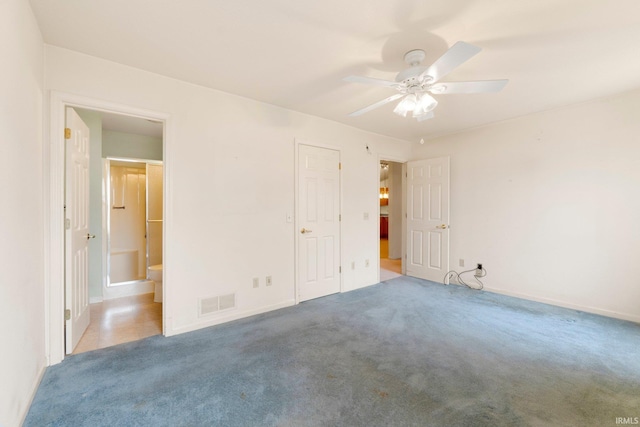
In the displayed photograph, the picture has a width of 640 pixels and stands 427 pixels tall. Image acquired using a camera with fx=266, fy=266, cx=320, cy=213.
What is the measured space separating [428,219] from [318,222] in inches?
82.4

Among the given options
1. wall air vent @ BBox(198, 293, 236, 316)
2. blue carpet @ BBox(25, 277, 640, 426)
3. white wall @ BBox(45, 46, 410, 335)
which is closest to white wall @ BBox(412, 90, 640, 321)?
blue carpet @ BBox(25, 277, 640, 426)

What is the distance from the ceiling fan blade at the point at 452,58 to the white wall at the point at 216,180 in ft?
6.33

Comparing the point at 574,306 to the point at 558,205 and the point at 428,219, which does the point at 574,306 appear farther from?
the point at 428,219

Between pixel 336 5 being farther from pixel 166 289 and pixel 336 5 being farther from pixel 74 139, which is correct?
pixel 166 289

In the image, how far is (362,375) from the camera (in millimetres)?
1950

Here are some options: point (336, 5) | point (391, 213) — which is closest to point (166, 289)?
point (336, 5)

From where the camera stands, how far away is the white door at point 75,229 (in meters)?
2.21

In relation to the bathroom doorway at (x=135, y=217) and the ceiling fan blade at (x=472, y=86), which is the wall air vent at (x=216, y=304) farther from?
the ceiling fan blade at (x=472, y=86)

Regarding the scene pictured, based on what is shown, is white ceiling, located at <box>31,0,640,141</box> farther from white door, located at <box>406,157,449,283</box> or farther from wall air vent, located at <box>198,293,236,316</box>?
wall air vent, located at <box>198,293,236,316</box>

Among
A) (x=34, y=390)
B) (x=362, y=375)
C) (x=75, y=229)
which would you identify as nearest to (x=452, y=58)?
(x=362, y=375)

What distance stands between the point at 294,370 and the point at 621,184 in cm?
396

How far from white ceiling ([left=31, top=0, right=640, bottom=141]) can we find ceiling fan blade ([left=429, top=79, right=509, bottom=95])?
30 centimetres

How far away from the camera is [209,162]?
279 centimetres

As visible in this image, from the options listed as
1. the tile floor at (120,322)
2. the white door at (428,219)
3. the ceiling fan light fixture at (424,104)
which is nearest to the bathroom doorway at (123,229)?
the tile floor at (120,322)
